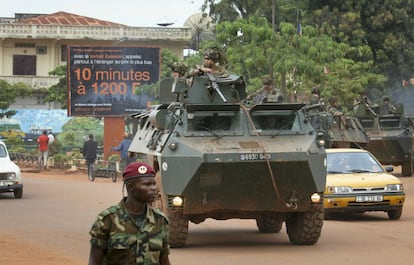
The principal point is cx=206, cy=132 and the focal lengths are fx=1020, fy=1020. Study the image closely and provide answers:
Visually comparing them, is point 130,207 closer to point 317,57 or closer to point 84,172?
→ point 317,57

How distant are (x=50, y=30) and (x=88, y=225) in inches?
1805

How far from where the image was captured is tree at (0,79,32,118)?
183ft

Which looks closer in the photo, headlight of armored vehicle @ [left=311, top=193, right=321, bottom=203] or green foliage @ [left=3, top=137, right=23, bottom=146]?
headlight of armored vehicle @ [left=311, top=193, right=321, bottom=203]

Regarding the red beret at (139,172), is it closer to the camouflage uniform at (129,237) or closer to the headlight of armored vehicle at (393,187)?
the camouflage uniform at (129,237)

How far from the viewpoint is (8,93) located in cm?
5678

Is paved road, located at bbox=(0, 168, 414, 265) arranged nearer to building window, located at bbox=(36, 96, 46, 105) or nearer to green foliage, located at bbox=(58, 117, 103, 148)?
green foliage, located at bbox=(58, 117, 103, 148)

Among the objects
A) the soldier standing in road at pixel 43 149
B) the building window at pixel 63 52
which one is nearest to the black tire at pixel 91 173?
the soldier standing in road at pixel 43 149

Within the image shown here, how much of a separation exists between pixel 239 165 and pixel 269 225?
309 cm

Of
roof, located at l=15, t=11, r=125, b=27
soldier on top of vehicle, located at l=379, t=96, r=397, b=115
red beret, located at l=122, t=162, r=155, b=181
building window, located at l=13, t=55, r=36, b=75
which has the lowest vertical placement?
soldier on top of vehicle, located at l=379, t=96, r=397, b=115

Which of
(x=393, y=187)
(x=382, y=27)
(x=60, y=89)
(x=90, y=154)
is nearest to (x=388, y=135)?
(x=90, y=154)

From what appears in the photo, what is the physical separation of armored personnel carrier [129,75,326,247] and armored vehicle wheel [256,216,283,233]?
141 cm

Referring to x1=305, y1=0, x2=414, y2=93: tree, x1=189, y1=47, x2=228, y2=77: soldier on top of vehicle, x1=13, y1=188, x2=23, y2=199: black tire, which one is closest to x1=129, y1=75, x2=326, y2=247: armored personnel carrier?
x1=189, y1=47, x2=228, y2=77: soldier on top of vehicle

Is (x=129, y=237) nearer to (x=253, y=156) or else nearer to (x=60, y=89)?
(x=253, y=156)

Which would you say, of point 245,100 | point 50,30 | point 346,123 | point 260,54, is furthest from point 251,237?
point 50,30
